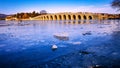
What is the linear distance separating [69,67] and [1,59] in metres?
2.67

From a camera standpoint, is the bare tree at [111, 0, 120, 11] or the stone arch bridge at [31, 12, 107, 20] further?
the stone arch bridge at [31, 12, 107, 20]

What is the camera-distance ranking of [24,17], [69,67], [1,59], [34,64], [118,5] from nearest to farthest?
[69,67]
[34,64]
[1,59]
[118,5]
[24,17]

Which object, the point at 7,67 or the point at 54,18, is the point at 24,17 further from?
the point at 7,67

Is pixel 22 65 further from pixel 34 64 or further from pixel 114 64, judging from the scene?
pixel 114 64

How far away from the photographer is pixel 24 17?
149m

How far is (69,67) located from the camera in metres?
5.02

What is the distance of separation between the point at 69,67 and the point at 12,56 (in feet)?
8.82

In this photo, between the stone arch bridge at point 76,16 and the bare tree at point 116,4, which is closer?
the bare tree at point 116,4

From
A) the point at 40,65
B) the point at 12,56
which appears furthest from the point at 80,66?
the point at 12,56

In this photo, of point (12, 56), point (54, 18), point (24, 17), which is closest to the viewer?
point (12, 56)

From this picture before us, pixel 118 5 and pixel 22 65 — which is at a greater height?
pixel 118 5

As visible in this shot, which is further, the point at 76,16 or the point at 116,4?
the point at 76,16

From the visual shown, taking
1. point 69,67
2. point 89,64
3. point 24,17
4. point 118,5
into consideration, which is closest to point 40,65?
point 69,67

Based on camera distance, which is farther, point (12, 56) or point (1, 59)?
point (12, 56)
